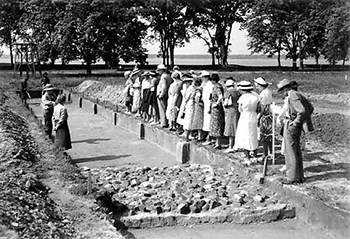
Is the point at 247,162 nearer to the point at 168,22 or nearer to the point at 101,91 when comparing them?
the point at 101,91

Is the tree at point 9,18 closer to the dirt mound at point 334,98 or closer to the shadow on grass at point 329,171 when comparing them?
the dirt mound at point 334,98

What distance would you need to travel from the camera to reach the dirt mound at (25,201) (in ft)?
17.4

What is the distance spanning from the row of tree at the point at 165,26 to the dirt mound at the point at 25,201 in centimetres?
2708

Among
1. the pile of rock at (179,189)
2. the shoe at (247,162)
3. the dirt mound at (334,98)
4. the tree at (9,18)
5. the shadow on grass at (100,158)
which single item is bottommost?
the shadow on grass at (100,158)

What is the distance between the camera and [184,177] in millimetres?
9180

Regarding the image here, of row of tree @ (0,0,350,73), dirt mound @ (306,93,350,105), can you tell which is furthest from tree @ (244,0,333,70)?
dirt mound @ (306,93,350,105)

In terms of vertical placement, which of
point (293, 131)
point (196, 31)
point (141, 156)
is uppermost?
point (196, 31)

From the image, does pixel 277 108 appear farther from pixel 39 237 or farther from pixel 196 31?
pixel 196 31

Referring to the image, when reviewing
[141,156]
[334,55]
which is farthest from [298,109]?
[334,55]

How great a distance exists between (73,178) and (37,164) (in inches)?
53.0

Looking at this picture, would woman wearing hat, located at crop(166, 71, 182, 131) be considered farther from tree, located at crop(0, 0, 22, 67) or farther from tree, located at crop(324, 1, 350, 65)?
tree, located at crop(0, 0, 22, 67)

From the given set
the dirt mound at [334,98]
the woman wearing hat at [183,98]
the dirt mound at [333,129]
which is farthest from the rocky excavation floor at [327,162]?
the dirt mound at [334,98]

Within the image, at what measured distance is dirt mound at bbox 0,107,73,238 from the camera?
531 centimetres

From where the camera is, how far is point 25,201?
6203 mm
